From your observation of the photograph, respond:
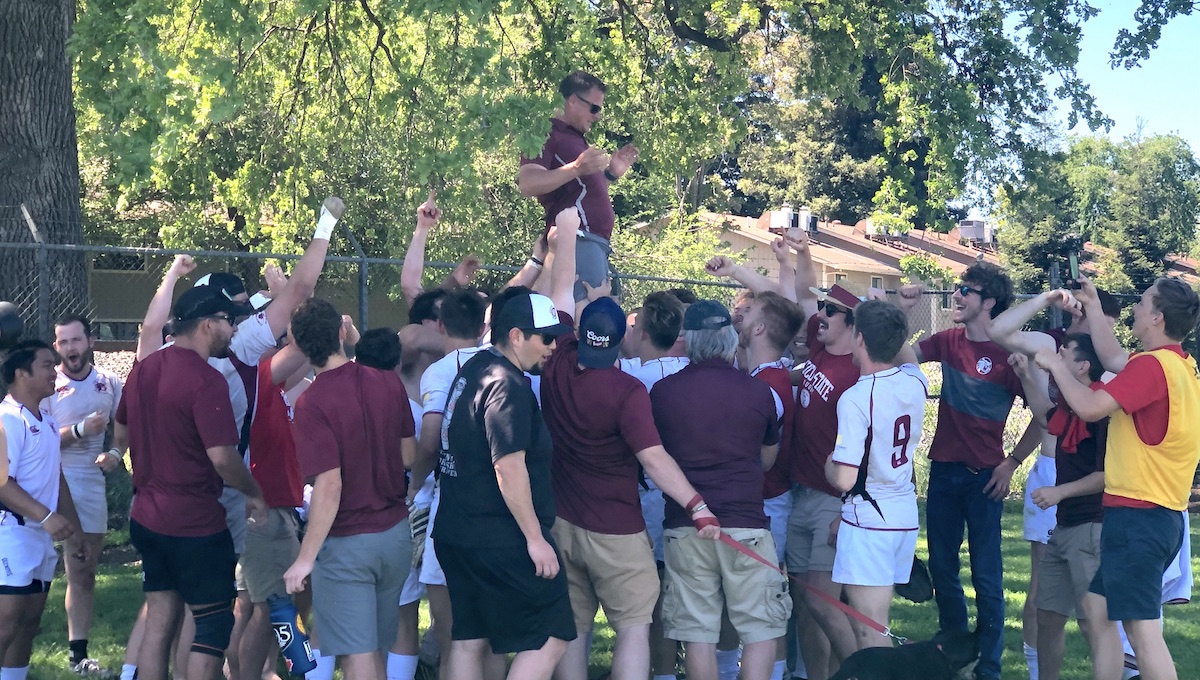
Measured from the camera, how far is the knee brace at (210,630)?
5.25 metres

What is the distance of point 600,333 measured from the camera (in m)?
4.82

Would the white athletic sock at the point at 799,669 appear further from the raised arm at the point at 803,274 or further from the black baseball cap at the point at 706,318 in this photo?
the black baseball cap at the point at 706,318

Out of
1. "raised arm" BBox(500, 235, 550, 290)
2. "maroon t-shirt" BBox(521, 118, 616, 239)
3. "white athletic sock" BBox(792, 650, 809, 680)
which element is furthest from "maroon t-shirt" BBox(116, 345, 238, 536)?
"white athletic sock" BBox(792, 650, 809, 680)

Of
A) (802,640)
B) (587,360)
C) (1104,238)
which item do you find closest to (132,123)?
(587,360)

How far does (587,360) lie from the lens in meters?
4.89

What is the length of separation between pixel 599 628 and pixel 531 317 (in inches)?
146

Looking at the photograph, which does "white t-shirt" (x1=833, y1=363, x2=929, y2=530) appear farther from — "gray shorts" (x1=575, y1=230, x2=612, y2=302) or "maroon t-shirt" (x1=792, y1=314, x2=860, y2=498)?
"gray shorts" (x1=575, y1=230, x2=612, y2=302)

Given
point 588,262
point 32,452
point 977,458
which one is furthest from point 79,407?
point 977,458

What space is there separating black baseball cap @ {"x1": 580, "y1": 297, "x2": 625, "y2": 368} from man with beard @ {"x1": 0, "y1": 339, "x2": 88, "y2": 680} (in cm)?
268

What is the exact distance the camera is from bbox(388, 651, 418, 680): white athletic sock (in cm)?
576

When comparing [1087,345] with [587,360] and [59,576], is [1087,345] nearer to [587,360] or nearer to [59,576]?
[587,360]

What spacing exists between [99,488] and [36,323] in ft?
9.61

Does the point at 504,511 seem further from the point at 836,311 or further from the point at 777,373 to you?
the point at 836,311

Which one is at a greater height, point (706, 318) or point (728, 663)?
point (706, 318)
